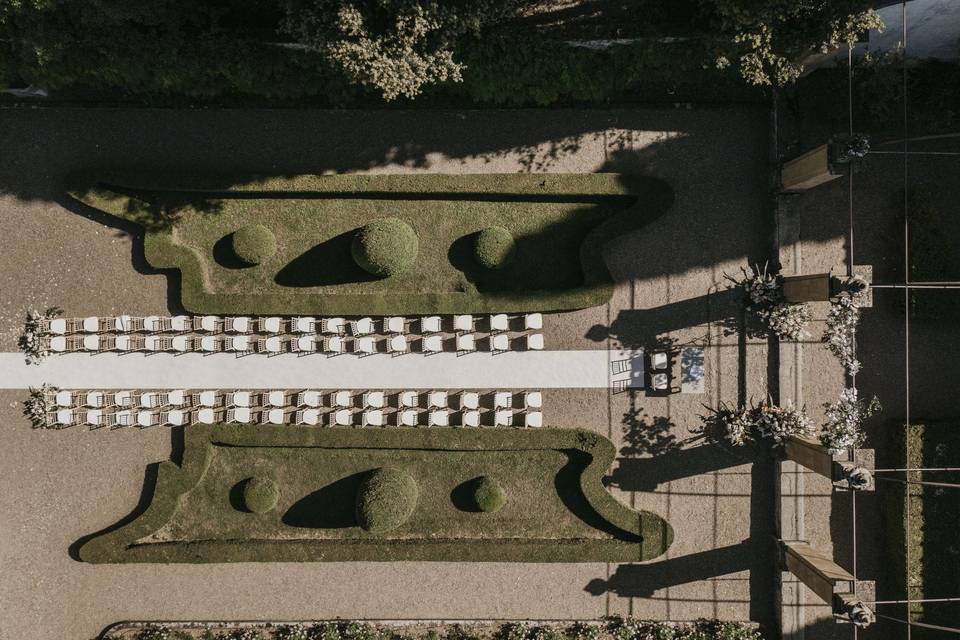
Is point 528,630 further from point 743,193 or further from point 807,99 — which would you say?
point 807,99

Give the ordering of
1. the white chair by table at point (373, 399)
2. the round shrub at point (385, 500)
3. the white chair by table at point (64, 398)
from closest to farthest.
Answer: the round shrub at point (385, 500) < the white chair by table at point (373, 399) < the white chair by table at point (64, 398)

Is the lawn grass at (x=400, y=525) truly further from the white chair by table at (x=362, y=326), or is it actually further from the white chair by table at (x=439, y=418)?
the white chair by table at (x=362, y=326)

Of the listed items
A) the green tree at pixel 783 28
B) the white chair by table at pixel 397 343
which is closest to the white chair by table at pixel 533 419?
the white chair by table at pixel 397 343

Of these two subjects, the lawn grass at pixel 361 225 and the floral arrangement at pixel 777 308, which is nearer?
the floral arrangement at pixel 777 308

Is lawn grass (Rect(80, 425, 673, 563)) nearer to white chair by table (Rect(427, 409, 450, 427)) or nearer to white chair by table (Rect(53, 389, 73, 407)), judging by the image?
white chair by table (Rect(427, 409, 450, 427))

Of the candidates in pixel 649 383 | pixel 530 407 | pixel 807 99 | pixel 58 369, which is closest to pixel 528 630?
pixel 530 407

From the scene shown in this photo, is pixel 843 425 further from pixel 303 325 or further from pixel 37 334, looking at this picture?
pixel 37 334

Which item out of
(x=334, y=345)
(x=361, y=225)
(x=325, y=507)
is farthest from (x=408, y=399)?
(x=361, y=225)
